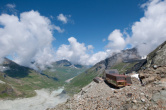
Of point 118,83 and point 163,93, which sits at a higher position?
point 118,83

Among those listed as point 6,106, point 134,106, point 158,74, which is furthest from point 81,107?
point 6,106

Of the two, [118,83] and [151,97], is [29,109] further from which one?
[151,97]

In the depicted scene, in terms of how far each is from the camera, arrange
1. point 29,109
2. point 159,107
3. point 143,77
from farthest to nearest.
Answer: point 29,109 → point 143,77 → point 159,107

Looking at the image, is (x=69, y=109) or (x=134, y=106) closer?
(x=134, y=106)

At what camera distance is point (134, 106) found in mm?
16328

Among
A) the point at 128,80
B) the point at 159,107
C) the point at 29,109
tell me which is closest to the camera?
the point at 159,107

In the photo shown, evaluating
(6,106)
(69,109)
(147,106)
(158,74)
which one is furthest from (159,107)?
(6,106)

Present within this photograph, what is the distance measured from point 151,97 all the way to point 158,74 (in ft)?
35.6

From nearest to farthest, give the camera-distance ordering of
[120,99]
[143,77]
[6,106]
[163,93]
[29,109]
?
1. [163,93]
2. [120,99]
3. [143,77]
4. [29,109]
5. [6,106]

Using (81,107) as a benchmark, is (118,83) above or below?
above

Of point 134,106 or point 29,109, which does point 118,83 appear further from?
point 29,109

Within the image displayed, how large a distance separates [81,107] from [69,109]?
10.6ft

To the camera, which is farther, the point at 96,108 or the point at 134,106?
the point at 96,108

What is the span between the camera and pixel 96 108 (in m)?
21.8
